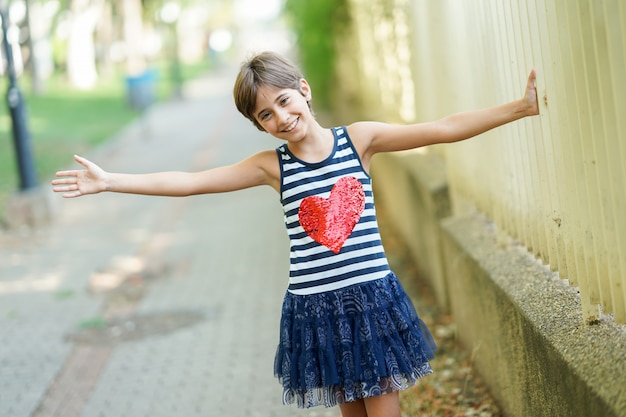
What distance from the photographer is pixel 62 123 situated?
2308 centimetres

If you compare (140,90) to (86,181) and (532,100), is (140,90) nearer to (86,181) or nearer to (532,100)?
(86,181)

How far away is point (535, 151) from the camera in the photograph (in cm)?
392

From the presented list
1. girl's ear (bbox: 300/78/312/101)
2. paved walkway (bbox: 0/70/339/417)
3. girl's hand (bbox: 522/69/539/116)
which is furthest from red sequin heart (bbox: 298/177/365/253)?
paved walkway (bbox: 0/70/339/417)

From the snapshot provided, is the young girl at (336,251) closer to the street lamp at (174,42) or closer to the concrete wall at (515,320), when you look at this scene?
the concrete wall at (515,320)

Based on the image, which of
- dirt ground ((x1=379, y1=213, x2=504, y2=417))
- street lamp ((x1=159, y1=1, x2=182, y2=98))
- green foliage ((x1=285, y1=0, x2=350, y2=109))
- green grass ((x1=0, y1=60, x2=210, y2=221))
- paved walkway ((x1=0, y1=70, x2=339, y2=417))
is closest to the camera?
dirt ground ((x1=379, y1=213, x2=504, y2=417))

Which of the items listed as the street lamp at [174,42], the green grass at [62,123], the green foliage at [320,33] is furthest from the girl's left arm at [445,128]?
the street lamp at [174,42]

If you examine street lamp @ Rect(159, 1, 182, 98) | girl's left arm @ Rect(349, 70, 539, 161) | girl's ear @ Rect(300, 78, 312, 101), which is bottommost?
girl's left arm @ Rect(349, 70, 539, 161)

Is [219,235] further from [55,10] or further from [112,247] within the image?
[55,10]

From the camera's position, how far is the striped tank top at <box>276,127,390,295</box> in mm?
3299

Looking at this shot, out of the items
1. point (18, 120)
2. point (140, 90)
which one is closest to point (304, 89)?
point (18, 120)

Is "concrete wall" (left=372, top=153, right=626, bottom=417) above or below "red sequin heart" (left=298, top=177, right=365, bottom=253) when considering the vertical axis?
below

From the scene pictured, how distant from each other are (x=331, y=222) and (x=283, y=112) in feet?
1.34

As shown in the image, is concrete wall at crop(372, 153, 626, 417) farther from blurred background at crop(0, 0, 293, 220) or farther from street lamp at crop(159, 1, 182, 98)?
street lamp at crop(159, 1, 182, 98)

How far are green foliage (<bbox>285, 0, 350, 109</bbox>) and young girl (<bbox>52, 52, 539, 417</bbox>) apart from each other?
11.5 meters
